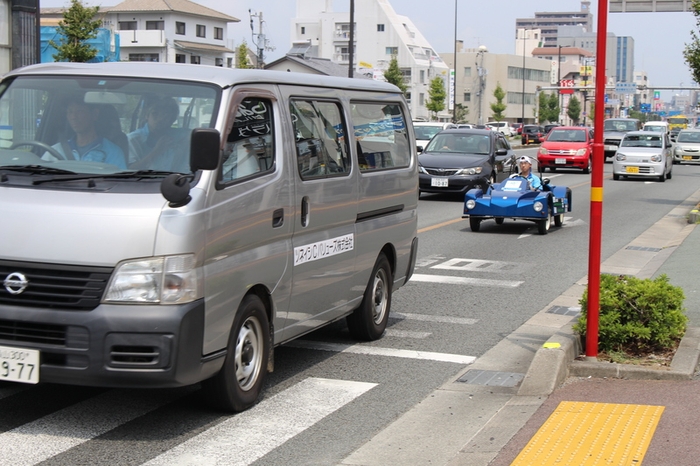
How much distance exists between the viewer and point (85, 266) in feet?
16.7

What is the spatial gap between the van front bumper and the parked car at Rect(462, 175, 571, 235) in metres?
12.4

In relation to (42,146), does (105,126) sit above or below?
above

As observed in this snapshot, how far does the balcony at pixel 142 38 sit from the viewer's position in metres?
77.8

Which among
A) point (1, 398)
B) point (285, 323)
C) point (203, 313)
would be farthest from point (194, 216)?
point (1, 398)

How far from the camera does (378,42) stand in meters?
113

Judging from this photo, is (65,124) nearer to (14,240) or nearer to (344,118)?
(14,240)

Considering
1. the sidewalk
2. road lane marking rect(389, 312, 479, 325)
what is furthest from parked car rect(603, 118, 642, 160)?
the sidewalk

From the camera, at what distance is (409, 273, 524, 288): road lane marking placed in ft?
38.3

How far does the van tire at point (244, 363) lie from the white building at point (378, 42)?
104 meters

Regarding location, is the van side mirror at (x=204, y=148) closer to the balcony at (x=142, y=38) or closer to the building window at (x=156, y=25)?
the balcony at (x=142, y=38)

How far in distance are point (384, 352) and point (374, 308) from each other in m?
0.48

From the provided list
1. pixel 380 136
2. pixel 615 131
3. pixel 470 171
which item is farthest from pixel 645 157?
pixel 380 136

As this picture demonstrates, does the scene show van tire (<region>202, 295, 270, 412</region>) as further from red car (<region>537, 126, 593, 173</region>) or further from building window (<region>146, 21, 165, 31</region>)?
building window (<region>146, 21, 165, 31</region>)

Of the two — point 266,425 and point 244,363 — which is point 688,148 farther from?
point 266,425
